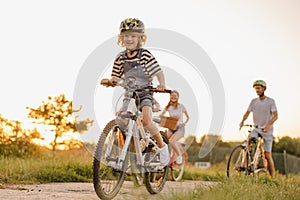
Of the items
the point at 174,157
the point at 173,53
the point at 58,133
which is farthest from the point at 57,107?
the point at 173,53

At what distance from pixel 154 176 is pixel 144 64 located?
5.69 feet

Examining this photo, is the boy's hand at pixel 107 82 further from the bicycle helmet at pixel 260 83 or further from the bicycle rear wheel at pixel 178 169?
the bicycle helmet at pixel 260 83

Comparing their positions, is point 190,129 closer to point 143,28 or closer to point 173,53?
point 173,53

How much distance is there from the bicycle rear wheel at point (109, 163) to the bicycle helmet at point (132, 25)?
3.71 ft

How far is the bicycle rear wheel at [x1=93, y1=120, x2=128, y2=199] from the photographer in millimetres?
4844

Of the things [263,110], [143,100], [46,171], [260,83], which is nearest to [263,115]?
[263,110]

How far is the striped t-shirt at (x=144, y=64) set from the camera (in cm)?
559

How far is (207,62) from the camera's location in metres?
8.62

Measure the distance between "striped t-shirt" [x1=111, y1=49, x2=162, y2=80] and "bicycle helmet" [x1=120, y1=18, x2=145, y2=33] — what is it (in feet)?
0.84

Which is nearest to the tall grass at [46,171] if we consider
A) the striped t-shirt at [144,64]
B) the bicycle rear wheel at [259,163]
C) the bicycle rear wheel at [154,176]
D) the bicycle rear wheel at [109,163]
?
the bicycle rear wheel at [154,176]

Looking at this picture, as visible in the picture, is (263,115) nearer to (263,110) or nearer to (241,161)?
(263,110)

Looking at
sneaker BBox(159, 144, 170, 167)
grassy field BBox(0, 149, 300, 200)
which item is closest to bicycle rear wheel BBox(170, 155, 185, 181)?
grassy field BBox(0, 149, 300, 200)

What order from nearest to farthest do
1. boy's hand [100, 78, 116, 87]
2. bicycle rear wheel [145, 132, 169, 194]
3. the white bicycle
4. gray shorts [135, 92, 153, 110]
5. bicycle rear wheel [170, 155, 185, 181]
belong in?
the white bicycle, boy's hand [100, 78, 116, 87], gray shorts [135, 92, 153, 110], bicycle rear wheel [145, 132, 169, 194], bicycle rear wheel [170, 155, 185, 181]

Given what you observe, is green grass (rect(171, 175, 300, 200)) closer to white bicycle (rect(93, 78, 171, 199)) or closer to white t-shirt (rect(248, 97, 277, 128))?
white bicycle (rect(93, 78, 171, 199))
